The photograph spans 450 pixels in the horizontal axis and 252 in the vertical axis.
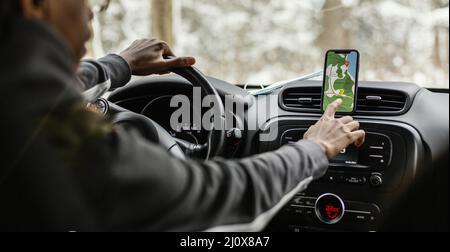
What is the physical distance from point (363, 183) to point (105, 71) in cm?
98

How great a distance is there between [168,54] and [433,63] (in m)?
4.22

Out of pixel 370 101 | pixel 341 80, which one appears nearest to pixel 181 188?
pixel 341 80

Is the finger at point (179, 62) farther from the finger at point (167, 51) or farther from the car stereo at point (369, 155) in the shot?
the car stereo at point (369, 155)

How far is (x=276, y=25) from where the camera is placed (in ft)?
22.1

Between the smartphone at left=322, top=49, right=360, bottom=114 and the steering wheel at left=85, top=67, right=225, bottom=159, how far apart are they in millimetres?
406

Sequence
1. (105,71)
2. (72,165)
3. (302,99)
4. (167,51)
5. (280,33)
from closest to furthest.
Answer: (72,165) → (105,71) → (167,51) → (302,99) → (280,33)

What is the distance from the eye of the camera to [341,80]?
195 cm

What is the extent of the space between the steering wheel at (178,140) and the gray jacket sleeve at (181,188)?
62 cm

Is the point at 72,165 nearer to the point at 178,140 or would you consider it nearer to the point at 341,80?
the point at 178,140

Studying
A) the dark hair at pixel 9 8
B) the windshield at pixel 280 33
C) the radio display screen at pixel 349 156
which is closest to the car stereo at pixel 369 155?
the radio display screen at pixel 349 156


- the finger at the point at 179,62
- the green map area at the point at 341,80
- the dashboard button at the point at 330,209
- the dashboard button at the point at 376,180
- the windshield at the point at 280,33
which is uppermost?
the windshield at the point at 280,33

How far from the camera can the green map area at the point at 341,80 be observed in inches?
76.2
